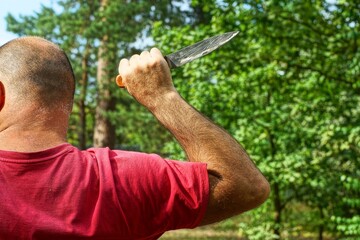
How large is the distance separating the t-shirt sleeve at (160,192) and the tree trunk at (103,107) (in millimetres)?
19713

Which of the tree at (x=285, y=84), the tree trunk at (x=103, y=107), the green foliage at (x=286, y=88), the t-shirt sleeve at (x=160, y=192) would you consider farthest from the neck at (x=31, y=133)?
the tree trunk at (x=103, y=107)

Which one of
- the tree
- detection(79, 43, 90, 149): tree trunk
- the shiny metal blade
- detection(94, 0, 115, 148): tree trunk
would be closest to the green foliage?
the tree

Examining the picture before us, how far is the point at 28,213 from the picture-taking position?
1562 millimetres

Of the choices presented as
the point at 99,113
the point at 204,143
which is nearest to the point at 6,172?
the point at 204,143

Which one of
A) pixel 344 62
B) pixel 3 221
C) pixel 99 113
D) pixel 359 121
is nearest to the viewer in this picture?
pixel 3 221

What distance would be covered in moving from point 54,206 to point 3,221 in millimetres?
115

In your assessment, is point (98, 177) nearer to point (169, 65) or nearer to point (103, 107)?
point (169, 65)

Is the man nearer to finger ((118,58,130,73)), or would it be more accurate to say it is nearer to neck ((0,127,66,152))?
neck ((0,127,66,152))

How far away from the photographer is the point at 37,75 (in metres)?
1.68

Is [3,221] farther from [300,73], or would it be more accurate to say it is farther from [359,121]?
[300,73]

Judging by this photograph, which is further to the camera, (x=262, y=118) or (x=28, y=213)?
(x=262, y=118)

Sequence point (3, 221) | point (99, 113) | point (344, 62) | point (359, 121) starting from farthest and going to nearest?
point (99, 113)
point (344, 62)
point (359, 121)
point (3, 221)

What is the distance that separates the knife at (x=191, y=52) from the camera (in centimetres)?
181

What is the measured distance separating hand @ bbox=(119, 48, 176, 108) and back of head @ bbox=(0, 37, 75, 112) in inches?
6.1
